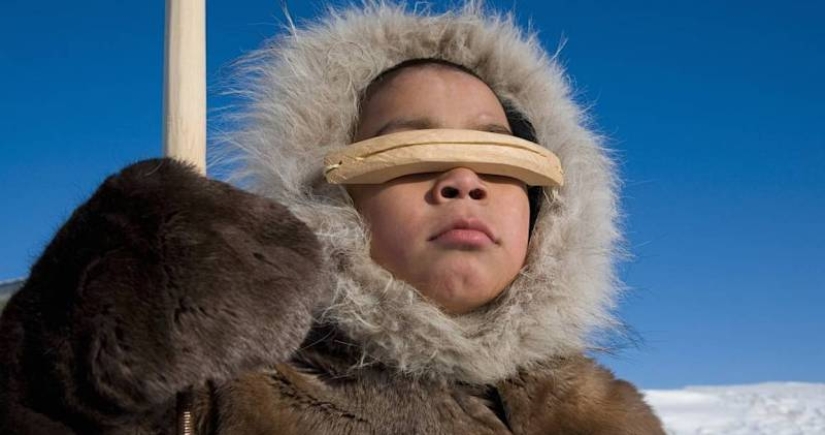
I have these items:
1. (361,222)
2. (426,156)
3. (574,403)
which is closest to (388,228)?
(361,222)

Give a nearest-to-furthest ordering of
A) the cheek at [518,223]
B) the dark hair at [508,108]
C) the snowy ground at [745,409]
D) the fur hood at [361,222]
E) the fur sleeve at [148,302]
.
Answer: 1. the fur sleeve at [148,302]
2. the fur hood at [361,222]
3. the cheek at [518,223]
4. the dark hair at [508,108]
5. the snowy ground at [745,409]

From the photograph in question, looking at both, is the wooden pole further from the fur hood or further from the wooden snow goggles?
the wooden snow goggles

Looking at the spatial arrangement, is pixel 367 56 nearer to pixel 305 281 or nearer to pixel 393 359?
pixel 393 359

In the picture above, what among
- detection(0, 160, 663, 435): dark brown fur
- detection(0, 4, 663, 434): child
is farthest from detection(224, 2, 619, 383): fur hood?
detection(0, 160, 663, 435): dark brown fur

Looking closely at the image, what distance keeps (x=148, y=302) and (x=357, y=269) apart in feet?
1.94

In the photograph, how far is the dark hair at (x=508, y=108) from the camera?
194cm

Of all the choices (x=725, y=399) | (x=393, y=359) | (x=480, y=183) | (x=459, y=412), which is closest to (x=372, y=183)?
(x=480, y=183)

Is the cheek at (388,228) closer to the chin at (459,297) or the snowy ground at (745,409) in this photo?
the chin at (459,297)

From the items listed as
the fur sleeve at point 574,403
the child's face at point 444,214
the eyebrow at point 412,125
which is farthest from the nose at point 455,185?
the fur sleeve at point 574,403

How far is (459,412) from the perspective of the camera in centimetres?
158

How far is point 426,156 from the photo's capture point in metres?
1.67

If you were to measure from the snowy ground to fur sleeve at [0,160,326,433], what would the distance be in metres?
5.66

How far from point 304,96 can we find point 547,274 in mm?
658

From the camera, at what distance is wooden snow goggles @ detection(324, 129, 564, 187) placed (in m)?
1.68
